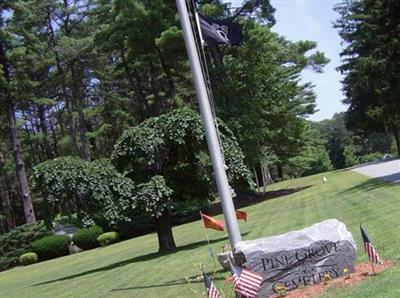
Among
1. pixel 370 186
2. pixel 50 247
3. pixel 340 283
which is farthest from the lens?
pixel 50 247

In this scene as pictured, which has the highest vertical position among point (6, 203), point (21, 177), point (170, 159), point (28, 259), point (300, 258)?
point (21, 177)

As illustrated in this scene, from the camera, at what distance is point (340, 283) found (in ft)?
25.5

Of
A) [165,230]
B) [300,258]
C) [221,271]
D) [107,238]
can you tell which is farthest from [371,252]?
[107,238]

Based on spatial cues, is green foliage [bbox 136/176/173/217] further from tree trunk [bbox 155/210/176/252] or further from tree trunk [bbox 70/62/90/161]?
tree trunk [bbox 70/62/90/161]

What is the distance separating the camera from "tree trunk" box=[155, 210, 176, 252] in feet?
55.8

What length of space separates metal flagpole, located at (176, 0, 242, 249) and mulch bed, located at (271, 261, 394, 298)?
1.31 metres

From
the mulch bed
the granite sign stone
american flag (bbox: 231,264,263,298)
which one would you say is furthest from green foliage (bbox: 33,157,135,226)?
the mulch bed

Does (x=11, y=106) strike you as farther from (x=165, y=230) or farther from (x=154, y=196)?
(x=154, y=196)

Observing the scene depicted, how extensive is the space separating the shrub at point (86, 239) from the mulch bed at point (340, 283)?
80.3 ft

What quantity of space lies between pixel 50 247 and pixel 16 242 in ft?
7.72

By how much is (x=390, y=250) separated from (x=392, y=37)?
16.8 m

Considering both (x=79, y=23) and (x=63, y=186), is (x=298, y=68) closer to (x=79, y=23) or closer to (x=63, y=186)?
(x=79, y=23)

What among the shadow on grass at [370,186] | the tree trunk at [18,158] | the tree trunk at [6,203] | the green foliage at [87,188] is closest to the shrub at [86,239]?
the tree trunk at [18,158]

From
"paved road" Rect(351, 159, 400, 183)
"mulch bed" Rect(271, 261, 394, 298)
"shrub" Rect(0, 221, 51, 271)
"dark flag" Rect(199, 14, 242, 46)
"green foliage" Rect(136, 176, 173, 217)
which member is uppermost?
"dark flag" Rect(199, 14, 242, 46)
